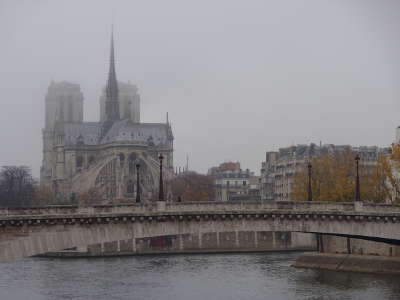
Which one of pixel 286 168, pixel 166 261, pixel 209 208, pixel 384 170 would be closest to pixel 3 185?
pixel 286 168

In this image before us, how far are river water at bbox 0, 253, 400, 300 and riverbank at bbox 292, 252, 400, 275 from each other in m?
1.21

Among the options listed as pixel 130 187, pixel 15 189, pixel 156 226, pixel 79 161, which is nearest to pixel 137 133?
pixel 130 187

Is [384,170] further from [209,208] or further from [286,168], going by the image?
[286,168]

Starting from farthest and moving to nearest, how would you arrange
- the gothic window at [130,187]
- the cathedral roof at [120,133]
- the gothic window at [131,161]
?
1. the cathedral roof at [120,133]
2. the gothic window at [131,161]
3. the gothic window at [130,187]

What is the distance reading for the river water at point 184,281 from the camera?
168 feet

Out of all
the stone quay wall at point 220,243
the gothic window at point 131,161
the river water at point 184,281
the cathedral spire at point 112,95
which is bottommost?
the river water at point 184,281

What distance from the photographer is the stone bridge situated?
40000mm

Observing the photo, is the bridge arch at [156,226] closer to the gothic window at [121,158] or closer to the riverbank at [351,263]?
the riverbank at [351,263]

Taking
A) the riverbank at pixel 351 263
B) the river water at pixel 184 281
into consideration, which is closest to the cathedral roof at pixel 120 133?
the river water at pixel 184 281

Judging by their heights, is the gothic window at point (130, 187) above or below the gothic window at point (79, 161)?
below

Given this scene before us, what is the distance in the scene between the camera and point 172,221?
143 ft

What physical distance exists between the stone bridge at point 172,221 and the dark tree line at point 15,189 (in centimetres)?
6172

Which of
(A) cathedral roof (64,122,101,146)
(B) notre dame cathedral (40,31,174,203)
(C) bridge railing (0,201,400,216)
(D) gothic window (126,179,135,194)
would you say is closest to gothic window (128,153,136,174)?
(B) notre dame cathedral (40,31,174,203)

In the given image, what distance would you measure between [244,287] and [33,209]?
17.4m
